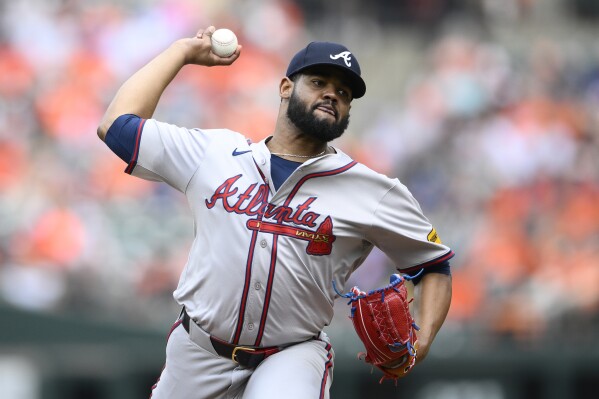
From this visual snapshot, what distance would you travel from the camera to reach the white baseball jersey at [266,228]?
11.5ft

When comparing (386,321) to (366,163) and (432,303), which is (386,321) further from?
(366,163)

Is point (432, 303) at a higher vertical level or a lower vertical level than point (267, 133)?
lower

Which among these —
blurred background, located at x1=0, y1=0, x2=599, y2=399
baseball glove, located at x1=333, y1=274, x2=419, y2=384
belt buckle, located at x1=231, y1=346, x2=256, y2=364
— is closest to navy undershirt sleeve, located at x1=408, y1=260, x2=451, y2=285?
baseball glove, located at x1=333, y1=274, x2=419, y2=384

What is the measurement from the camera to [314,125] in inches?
143

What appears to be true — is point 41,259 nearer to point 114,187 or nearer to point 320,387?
point 114,187

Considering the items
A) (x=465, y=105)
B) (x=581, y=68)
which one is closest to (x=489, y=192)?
(x=465, y=105)

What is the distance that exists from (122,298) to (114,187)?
1.27 m

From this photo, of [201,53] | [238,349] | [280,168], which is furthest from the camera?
[201,53]

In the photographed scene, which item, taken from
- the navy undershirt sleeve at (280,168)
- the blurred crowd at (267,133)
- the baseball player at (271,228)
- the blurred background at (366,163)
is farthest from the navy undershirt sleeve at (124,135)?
the blurred crowd at (267,133)

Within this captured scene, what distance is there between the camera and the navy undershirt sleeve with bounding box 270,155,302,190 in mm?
3635

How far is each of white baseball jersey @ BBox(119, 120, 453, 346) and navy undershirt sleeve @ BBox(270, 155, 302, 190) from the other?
4cm

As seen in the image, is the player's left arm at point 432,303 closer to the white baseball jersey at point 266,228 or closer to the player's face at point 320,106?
the white baseball jersey at point 266,228

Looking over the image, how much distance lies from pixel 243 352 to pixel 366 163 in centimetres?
605

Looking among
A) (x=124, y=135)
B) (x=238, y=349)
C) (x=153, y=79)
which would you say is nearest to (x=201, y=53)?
(x=153, y=79)
